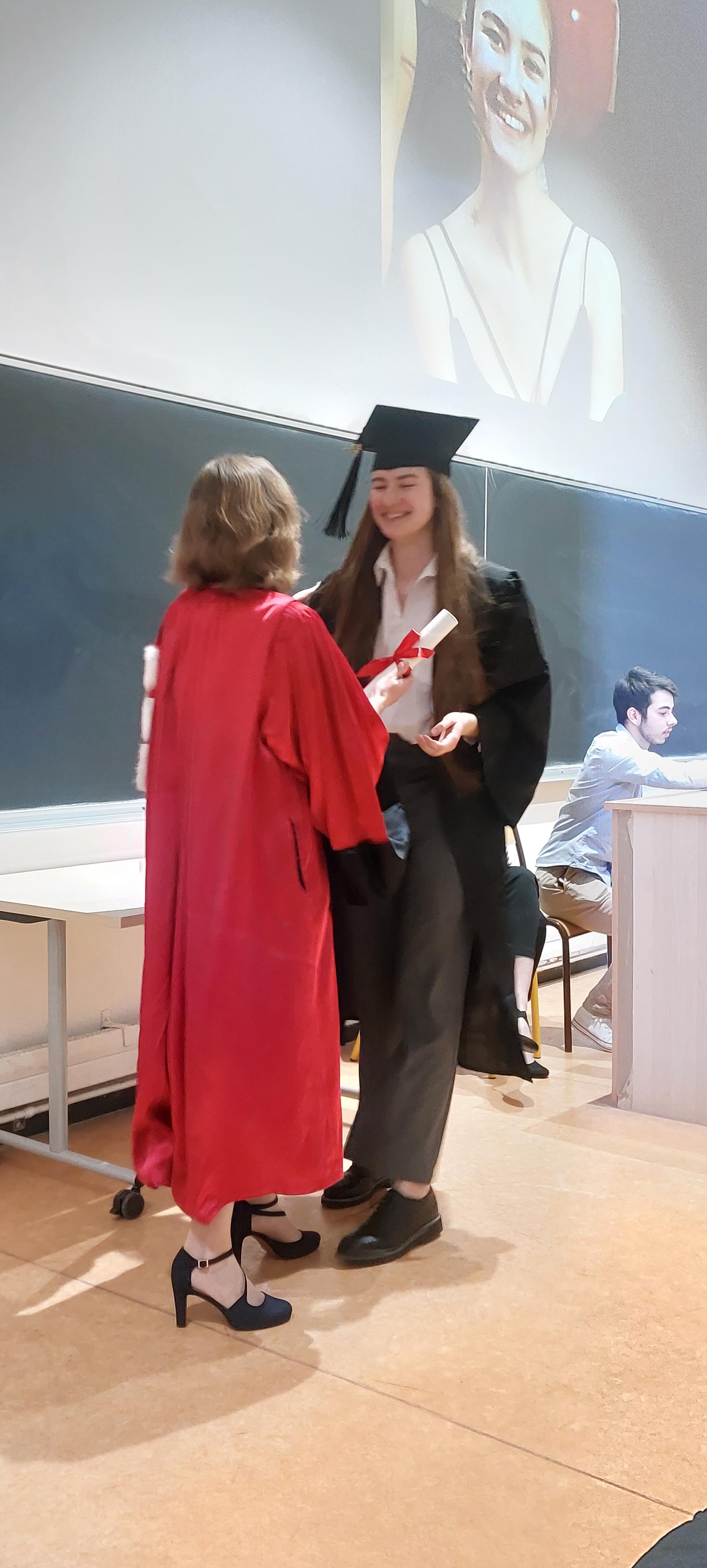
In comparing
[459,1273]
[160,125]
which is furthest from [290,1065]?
[160,125]

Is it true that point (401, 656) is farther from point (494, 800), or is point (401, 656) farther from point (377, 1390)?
point (377, 1390)

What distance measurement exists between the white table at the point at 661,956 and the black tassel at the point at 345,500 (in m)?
1.03

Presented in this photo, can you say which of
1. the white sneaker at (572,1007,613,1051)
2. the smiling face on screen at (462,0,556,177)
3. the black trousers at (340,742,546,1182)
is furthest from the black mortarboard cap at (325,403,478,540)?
the smiling face on screen at (462,0,556,177)

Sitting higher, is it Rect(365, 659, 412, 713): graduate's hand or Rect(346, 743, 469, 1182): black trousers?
Rect(365, 659, 412, 713): graduate's hand

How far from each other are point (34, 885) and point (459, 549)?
1.20 metres

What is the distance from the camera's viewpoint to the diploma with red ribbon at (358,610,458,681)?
2.37 m

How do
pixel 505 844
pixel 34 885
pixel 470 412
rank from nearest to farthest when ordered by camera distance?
pixel 505 844 → pixel 34 885 → pixel 470 412

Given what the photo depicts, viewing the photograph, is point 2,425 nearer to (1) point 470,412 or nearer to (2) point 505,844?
(2) point 505,844

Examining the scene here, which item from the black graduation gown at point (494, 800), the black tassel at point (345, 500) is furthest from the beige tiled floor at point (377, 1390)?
the black tassel at point (345, 500)

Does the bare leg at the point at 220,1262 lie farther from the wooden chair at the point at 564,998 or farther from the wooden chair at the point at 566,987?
the wooden chair at the point at 566,987

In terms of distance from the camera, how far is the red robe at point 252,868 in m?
2.07

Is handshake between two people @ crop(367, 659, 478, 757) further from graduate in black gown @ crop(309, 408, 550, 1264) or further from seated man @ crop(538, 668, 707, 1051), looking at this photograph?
seated man @ crop(538, 668, 707, 1051)

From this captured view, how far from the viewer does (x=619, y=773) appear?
166 inches

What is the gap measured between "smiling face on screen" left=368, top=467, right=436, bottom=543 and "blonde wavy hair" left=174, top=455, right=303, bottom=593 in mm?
426
